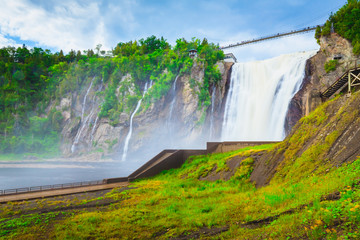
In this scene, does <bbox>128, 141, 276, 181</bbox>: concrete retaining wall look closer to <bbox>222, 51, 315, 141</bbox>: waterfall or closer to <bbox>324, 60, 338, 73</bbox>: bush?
<bbox>222, 51, 315, 141</bbox>: waterfall

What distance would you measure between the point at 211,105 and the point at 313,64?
17.2 metres

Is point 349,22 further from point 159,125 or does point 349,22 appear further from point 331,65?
point 159,125

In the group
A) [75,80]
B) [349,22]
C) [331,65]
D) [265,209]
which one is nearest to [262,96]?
[331,65]

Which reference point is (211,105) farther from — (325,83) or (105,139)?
(105,139)

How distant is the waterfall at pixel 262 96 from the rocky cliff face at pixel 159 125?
3.36m

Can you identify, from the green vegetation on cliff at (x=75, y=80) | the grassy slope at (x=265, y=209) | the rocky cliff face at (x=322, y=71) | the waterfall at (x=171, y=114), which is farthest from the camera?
the green vegetation on cliff at (x=75, y=80)

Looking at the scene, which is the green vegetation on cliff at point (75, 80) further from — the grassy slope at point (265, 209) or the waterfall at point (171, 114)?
the grassy slope at point (265, 209)

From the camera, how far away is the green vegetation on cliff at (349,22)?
27797 millimetres

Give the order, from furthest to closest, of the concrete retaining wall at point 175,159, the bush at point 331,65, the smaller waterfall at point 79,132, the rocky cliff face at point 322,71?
1. the smaller waterfall at point 79,132
2. the bush at point 331,65
3. the rocky cliff face at point 322,71
4. the concrete retaining wall at point 175,159

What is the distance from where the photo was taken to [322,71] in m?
30.1

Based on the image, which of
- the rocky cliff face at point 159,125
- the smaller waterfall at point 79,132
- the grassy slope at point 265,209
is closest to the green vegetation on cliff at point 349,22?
the rocky cliff face at point 159,125

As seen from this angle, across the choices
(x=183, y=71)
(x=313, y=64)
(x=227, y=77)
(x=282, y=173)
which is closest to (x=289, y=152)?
(x=282, y=173)

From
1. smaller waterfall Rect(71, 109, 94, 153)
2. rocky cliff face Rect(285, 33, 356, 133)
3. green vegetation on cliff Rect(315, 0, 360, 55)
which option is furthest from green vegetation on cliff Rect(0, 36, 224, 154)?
green vegetation on cliff Rect(315, 0, 360, 55)

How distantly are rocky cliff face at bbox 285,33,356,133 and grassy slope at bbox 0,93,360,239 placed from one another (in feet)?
58.5
